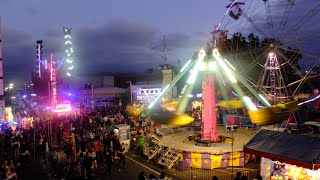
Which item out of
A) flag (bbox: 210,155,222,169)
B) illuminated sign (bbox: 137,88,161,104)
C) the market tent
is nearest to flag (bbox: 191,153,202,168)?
flag (bbox: 210,155,222,169)

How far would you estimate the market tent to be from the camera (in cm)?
1107

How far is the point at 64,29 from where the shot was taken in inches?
2005

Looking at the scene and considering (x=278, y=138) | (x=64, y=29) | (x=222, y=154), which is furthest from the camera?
(x=64, y=29)

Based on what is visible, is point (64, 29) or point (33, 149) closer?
point (33, 149)

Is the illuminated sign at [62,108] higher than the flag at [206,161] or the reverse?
higher

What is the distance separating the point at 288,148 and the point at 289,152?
10.3 inches

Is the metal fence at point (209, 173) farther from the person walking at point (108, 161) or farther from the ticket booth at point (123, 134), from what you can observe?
the ticket booth at point (123, 134)

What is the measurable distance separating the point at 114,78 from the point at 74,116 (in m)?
41.5

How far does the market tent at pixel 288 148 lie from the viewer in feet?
36.3

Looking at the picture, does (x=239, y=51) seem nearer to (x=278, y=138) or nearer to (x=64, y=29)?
(x=64, y=29)

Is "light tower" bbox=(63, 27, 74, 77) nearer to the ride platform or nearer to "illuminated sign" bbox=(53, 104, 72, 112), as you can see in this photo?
"illuminated sign" bbox=(53, 104, 72, 112)

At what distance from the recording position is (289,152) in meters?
11.8

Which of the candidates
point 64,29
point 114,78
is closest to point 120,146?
point 64,29

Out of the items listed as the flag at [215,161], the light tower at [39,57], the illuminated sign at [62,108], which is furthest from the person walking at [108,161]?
the light tower at [39,57]
